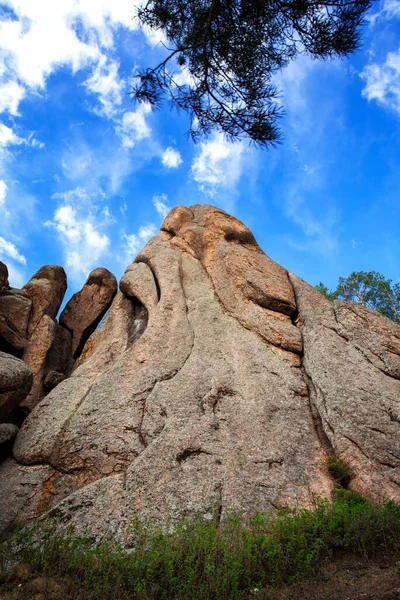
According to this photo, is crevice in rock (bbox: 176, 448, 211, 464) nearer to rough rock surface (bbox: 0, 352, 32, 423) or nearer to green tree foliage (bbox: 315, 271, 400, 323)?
rough rock surface (bbox: 0, 352, 32, 423)

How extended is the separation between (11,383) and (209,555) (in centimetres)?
802

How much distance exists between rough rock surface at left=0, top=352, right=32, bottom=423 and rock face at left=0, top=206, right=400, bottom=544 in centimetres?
71

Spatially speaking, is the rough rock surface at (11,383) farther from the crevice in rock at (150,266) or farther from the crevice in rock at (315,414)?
the crevice in rock at (315,414)

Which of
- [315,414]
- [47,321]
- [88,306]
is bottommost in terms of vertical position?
[315,414]

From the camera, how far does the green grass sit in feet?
20.1

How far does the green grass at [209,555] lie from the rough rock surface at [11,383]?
4.77 m

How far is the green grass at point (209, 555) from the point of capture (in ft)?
20.1

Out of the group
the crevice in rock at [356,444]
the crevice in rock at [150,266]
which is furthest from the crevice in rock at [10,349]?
the crevice in rock at [356,444]

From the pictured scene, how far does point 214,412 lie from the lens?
37.1 ft

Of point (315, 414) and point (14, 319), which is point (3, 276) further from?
point (315, 414)

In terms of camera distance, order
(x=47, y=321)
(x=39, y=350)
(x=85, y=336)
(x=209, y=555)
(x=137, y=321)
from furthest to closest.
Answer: (x=85, y=336) < (x=47, y=321) < (x=39, y=350) < (x=137, y=321) < (x=209, y=555)

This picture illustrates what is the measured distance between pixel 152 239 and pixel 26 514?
46.2 ft

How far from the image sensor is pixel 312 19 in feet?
33.1

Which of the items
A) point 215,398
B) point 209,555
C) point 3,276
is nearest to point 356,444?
point 215,398
